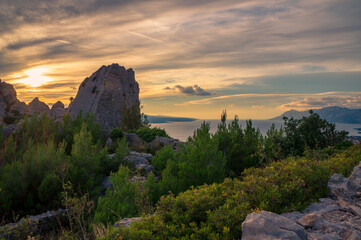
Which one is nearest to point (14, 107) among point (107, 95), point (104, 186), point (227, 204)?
point (107, 95)

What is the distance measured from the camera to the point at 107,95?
34562mm

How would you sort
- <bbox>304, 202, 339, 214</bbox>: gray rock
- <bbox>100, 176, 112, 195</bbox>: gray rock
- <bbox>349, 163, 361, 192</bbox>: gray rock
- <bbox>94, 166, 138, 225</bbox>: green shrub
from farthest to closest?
<bbox>100, 176, 112, 195</bbox>: gray rock < <bbox>94, 166, 138, 225</bbox>: green shrub < <bbox>349, 163, 361, 192</bbox>: gray rock < <bbox>304, 202, 339, 214</bbox>: gray rock

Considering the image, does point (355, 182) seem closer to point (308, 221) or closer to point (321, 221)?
point (321, 221)

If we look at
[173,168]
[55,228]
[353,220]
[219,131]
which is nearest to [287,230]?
[353,220]

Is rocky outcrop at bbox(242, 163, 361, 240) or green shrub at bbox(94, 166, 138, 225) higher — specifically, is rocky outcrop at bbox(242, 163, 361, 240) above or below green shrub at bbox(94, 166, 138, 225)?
above

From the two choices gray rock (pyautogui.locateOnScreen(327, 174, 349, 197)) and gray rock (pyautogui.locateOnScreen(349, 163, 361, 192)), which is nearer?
gray rock (pyautogui.locateOnScreen(327, 174, 349, 197))

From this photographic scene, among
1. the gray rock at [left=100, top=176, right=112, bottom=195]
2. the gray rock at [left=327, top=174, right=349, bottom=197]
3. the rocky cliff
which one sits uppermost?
the rocky cliff

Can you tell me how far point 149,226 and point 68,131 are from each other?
12.4m

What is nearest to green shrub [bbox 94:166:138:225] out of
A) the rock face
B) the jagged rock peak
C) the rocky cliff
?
the rock face

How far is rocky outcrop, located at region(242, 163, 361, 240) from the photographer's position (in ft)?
10.8

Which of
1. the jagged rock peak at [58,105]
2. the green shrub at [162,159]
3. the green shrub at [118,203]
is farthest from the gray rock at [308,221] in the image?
the jagged rock peak at [58,105]

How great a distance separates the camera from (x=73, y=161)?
887cm

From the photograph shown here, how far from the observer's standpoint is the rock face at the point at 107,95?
34062 mm

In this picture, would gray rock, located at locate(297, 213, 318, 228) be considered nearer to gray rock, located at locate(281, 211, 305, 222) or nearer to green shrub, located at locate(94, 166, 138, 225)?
gray rock, located at locate(281, 211, 305, 222)
